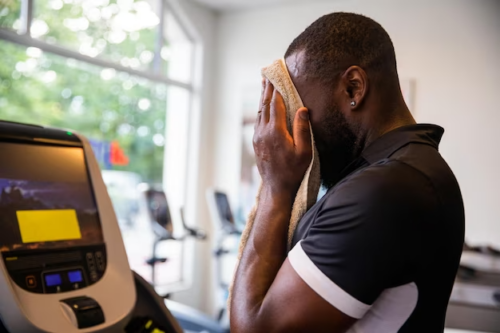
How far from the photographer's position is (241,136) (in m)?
5.52

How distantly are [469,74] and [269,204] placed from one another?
3916 millimetres

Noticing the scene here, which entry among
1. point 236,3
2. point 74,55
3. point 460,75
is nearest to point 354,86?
point 74,55

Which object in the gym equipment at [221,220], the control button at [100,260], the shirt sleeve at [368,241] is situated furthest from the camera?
the gym equipment at [221,220]

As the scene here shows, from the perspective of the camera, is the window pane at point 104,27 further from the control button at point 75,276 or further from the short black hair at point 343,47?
the short black hair at point 343,47

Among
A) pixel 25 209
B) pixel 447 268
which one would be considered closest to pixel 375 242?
pixel 447 268

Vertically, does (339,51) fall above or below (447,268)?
above

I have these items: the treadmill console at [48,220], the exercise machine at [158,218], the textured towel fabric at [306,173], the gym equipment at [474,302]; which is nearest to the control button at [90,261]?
the treadmill console at [48,220]

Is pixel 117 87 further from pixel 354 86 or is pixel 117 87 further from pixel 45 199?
pixel 354 86

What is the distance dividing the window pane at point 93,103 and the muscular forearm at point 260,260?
3440 mm

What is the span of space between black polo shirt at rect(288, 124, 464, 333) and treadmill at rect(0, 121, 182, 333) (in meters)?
0.44

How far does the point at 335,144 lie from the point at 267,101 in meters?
0.16

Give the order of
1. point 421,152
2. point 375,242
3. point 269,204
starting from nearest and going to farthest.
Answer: point 375,242
point 421,152
point 269,204

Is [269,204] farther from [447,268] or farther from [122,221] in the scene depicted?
[122,221]

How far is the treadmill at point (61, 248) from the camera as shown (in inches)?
37.5
